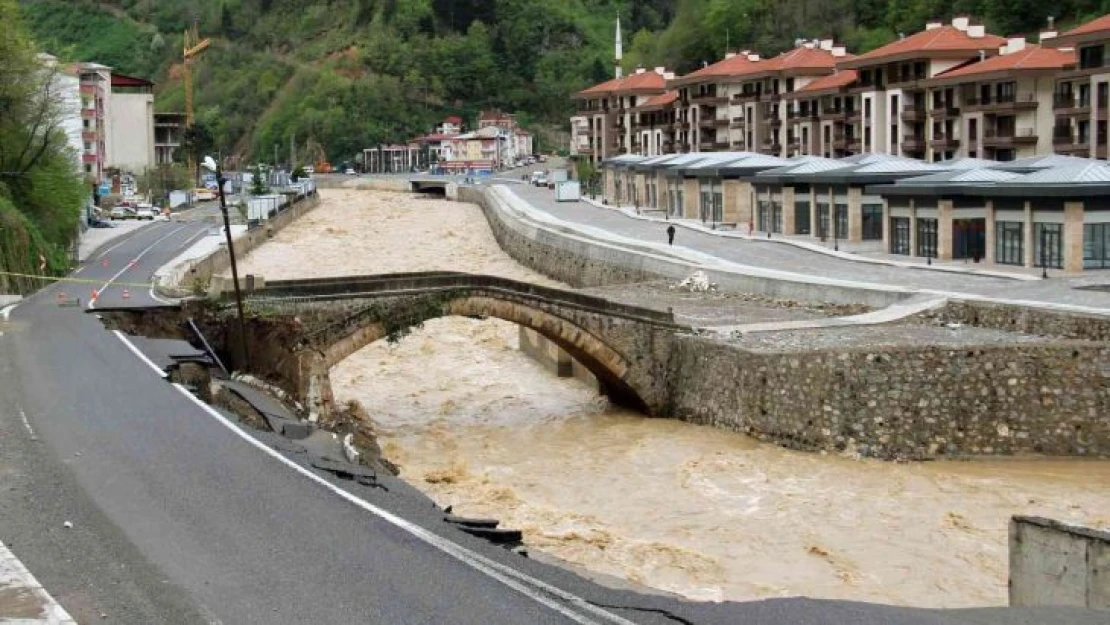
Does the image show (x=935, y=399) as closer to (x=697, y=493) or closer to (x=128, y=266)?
(x=697, y=493)

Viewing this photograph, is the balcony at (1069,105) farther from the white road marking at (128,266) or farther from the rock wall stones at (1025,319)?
the white road marking at (128,266)

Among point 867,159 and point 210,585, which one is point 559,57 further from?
point 210,585

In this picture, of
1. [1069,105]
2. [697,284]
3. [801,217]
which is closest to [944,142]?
[1069,105]

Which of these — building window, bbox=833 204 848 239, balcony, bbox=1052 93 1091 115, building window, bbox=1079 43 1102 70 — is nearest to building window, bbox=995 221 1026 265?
building window, bbox=833 204 848 239

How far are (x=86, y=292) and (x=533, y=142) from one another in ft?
432

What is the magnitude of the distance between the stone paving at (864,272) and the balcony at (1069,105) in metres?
12.9

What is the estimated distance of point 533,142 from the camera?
17212 centimetres

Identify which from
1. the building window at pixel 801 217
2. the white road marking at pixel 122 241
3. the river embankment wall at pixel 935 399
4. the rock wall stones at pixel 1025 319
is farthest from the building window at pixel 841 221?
the white road marking at pixel 122 241

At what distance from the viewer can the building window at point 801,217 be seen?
58750 mm

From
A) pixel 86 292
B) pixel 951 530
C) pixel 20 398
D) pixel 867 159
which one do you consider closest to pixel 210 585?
pixel 20 398

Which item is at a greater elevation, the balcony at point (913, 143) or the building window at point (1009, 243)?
the balcony at point (913, 143)

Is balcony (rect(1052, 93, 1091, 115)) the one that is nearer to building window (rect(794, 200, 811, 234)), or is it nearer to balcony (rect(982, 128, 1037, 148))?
balcony (rect(982, 128, 1037, 148))

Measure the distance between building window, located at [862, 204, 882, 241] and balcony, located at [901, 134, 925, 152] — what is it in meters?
18.3

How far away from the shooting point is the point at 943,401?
96.2 feet
